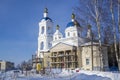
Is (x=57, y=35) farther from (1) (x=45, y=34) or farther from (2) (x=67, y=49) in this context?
(2) (x=67, y=49)

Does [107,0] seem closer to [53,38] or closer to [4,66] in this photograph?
[53,38]

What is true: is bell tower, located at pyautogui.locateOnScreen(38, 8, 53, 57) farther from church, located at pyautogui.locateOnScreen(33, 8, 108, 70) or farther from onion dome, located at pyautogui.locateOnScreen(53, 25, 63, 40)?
onion dome, located at pyautogui.locateOnScreen(53, 25, 63, 40)

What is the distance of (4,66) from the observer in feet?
242

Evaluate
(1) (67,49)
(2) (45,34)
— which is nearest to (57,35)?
(2) (45,34)

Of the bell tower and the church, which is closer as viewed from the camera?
the church

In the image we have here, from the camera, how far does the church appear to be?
41844mm

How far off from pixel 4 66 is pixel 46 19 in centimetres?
2684

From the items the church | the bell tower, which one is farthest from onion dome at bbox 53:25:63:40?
the bell tower

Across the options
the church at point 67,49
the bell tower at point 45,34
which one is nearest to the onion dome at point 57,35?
the church at point 67,49

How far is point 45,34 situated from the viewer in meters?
54.7

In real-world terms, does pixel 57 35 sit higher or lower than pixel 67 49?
higher

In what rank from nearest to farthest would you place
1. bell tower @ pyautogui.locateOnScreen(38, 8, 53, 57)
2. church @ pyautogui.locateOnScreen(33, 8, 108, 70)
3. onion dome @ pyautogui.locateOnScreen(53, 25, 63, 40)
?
church @ pyautogui.locateOnScreen(33, 8, 108, 70), onion dome @ pyautogui.locateOnScreen(53, 25, 63, 40), bell tower @ pyautogui.locateOnScreen(38, 8, 53, 57)

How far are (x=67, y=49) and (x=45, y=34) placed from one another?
10840mm

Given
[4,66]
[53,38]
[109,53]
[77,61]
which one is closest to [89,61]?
[77,61]
